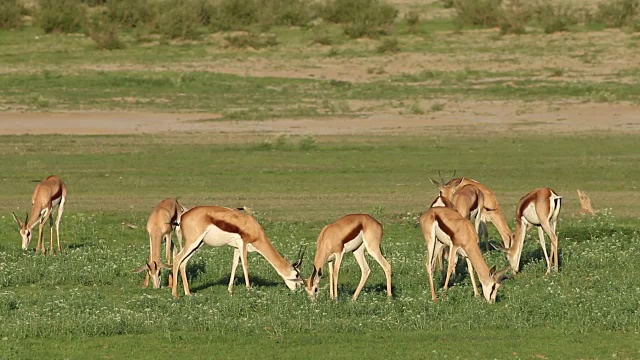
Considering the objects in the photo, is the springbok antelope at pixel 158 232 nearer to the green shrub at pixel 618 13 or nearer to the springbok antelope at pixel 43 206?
the springbok antelope at pixel 43 206

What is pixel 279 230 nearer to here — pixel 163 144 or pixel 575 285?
pixel 575 285

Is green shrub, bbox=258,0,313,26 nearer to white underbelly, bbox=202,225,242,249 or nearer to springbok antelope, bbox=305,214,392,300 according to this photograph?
white underbelly, bbox=202,225,242,249

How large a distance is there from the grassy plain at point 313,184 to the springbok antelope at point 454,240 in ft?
0.85

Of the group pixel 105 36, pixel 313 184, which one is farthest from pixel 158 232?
pixel 105 36

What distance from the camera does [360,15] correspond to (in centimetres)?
4791

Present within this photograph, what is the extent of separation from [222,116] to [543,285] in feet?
60.5

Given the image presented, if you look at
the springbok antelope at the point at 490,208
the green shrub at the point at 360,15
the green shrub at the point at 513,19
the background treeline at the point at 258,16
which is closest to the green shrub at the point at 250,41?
the background treeline at the point at 258,16

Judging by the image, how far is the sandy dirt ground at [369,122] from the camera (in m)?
29.2

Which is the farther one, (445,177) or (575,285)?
(445,177)

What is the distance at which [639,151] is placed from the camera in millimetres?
26297

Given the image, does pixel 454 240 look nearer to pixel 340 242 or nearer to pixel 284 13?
pixel 340 242

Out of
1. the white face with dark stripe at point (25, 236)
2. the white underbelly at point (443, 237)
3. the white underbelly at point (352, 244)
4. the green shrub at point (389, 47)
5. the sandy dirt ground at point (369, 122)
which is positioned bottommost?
the sandy dirt ground at point (369, 122)

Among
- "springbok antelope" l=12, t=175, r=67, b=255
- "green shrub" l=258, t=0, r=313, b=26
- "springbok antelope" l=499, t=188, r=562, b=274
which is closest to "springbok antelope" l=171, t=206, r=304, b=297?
"springbok antelope" l=499, t=188, r=562, b=274

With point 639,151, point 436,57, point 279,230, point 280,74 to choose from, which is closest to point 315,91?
point 280,74
